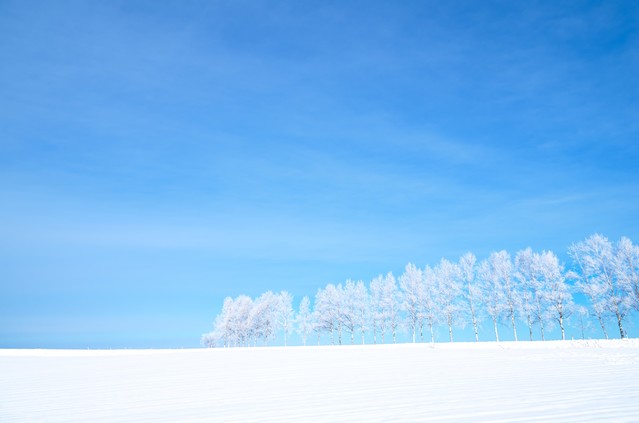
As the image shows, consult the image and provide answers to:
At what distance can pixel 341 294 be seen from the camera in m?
63.7

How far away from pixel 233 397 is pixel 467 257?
45.9 metres

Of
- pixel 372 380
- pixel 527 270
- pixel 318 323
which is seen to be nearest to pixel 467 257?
pixel 527 270

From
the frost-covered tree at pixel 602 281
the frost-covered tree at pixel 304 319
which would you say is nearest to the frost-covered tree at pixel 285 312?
the frost-covered tree at pixel 304 319

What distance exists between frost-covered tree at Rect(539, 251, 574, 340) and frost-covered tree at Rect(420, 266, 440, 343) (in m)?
12.4

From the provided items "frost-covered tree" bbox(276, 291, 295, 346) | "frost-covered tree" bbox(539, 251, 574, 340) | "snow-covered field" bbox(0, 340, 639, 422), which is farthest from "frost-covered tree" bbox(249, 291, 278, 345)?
"snow-covered field" bbox(0, 340, 639, 422)

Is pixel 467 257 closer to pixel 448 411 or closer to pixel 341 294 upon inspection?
pixel 341 294

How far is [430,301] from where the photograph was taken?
52312 mm

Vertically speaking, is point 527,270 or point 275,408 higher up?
point 527,270

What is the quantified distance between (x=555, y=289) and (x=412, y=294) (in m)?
17.0

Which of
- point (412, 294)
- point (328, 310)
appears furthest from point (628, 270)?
point (328, 310)

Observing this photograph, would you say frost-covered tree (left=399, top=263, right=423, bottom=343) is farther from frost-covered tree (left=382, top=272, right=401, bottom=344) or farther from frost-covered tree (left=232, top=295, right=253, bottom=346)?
→ frost-covered tree (left=232, top=295, right=253, bottom=346)

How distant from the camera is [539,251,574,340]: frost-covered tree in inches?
1678

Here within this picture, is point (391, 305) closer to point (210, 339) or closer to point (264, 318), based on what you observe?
point (264, 318)

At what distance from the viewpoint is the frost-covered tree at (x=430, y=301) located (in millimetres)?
51281
